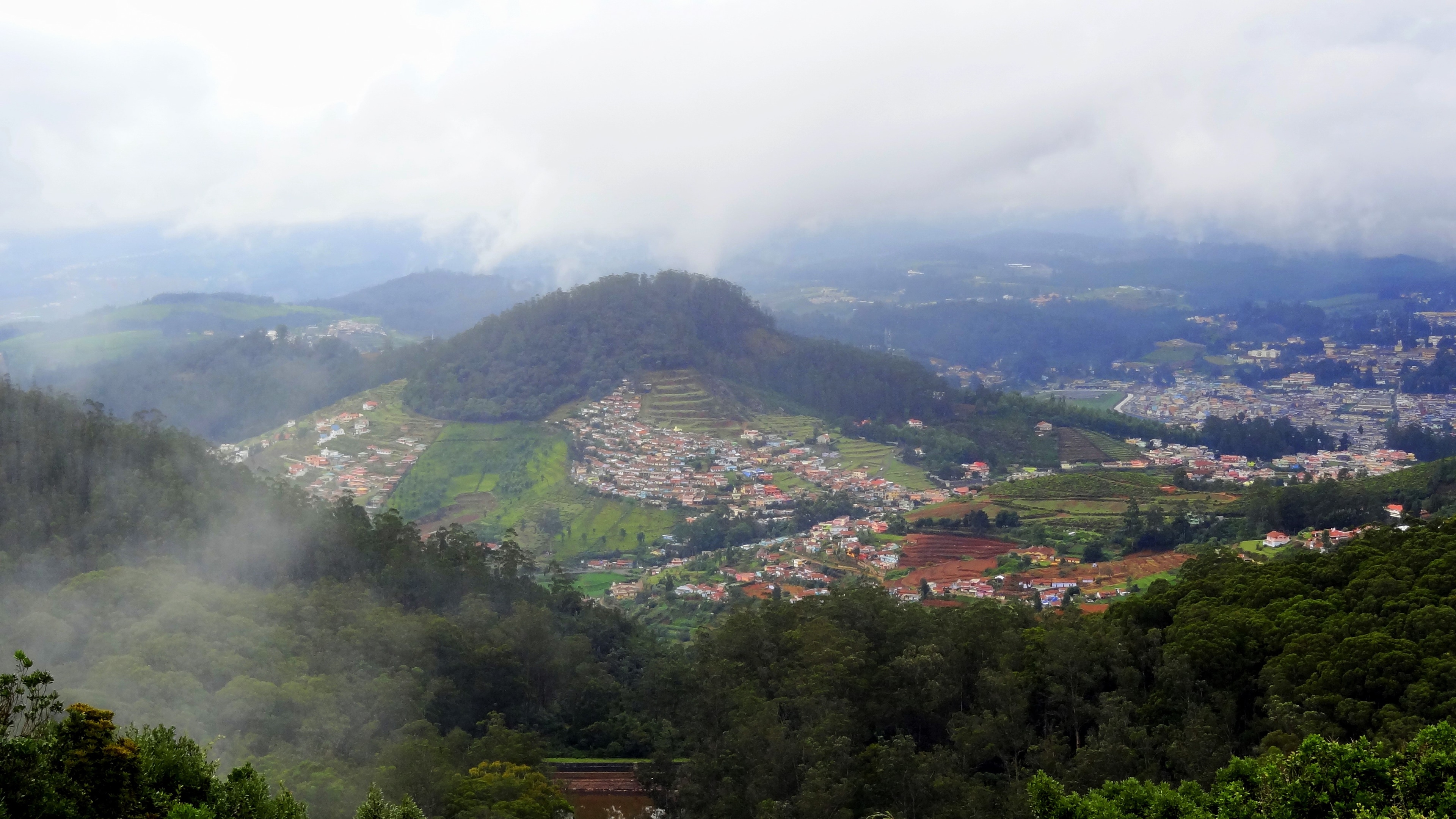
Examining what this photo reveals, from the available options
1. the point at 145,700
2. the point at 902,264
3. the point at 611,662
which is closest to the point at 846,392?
the point at 611,662

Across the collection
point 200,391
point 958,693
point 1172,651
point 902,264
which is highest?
point 902,264

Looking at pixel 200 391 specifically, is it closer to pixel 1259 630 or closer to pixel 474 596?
pixel 474 596

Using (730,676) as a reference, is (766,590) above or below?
below

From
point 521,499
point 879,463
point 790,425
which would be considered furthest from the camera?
point 790,425

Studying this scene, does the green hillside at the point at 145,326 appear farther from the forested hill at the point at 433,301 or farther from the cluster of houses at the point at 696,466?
the cluster of houses at the point at 696,466

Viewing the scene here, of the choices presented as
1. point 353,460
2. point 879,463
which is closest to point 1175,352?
point 879,463

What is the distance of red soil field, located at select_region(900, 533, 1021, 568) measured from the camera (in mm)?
30953

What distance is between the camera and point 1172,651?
534 inches

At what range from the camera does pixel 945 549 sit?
32.0 metres

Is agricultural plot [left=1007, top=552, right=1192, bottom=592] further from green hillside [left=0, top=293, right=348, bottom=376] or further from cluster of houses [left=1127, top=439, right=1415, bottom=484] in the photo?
green hillside [left=0, top=293, right=348, bottom=376]

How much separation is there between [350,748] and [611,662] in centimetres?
900

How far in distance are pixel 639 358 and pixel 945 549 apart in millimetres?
28565

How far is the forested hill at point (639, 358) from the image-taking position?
5297 centimetres

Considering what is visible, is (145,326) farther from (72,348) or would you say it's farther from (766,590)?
(766,590)
